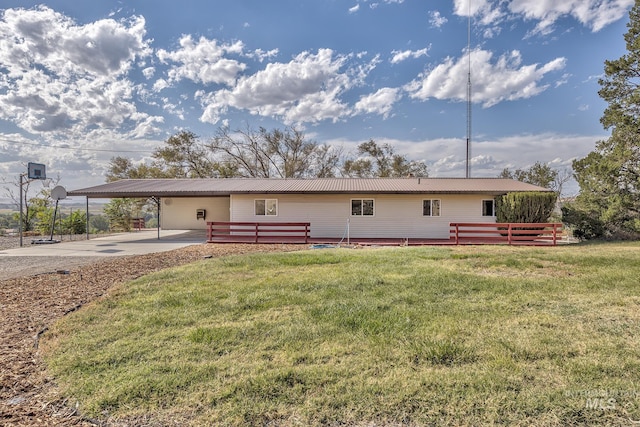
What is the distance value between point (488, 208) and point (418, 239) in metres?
3.62

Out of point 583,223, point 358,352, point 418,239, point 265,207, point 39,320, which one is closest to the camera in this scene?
point 358,352

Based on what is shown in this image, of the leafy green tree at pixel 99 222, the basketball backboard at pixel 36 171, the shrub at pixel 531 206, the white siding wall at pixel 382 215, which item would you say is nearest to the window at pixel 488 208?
the white siding wall at pixel 382 215

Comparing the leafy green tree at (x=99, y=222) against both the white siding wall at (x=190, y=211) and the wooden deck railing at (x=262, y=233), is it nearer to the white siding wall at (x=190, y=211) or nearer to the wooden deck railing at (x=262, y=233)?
the white siding wall at (x=190, y=211)

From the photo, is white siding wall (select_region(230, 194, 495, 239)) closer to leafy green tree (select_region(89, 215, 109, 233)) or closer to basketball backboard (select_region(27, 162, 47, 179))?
basketball backboard (select_region(27, 162, 47, 179))

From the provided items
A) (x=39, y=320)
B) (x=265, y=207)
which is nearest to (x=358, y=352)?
(x=39, y=320)

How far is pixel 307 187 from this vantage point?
1535cm

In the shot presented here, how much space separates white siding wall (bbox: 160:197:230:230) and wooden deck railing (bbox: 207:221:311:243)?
580 centimetres

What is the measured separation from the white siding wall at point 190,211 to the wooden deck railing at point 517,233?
1385 cm

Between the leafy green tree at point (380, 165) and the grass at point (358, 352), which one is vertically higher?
the leafy green tree at point (380, 165)

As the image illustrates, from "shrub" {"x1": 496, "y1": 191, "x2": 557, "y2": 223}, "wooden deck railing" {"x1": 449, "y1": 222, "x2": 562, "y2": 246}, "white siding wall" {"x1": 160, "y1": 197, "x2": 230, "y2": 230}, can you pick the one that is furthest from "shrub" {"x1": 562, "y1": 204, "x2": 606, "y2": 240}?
"white siding wall" {"x1": 160, "y1": 197, "x2": 230, "y2": 230}

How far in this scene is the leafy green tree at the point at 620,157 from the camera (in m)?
13.8

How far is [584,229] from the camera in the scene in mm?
14445

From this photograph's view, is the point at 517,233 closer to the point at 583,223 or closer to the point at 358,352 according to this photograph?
the point at 583,223

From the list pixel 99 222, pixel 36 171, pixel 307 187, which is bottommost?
pixel 99 222
